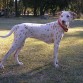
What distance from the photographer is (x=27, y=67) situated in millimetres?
8844

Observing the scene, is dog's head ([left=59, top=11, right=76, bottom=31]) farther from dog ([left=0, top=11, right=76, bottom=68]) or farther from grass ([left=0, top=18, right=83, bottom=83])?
grass ([left=0, top=18, right=83, bottom=83])

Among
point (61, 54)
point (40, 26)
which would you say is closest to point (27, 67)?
point (40, 26)

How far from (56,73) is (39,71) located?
52 cm

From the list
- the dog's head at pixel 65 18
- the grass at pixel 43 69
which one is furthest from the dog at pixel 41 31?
the grass at pixel 43 69

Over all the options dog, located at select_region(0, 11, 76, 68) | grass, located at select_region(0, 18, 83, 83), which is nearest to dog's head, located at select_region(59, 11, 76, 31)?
dog, located at select_region(0, 11, 76, 68)

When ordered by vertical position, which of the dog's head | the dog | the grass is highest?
the dog's head

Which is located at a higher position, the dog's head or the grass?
the dog's head

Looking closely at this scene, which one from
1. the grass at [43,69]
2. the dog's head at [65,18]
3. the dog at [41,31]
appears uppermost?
the dog's head at [65,18]

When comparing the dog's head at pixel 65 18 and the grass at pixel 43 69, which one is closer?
the grass at pixel 43 69

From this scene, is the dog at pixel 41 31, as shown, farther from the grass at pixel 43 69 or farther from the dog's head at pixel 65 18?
the grass at pixel 43 69

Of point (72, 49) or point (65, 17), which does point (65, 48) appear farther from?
point (65, 17)

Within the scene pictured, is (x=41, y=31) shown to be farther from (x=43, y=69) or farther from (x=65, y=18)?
(x=43, y=69)

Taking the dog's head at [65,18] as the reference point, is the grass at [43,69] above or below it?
below

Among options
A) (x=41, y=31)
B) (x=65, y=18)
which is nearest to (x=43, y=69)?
(x=41, y=31)
